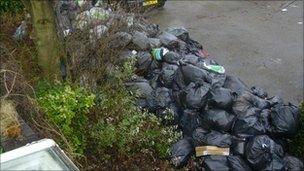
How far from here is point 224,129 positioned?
476 cm

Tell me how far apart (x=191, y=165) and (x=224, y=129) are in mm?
539

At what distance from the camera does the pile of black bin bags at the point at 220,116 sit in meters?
4.58

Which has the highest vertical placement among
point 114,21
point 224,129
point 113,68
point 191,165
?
point 114,21

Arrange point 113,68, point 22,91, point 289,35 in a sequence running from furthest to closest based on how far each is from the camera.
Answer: point 289,35, point 113,68, point 22,91

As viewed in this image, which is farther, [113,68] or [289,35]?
[289,35]

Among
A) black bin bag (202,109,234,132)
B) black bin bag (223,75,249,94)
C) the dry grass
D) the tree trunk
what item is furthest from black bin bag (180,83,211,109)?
the dry grass

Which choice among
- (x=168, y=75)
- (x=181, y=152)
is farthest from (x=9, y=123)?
(x=168, y=75)

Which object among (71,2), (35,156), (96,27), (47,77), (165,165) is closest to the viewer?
(35,156)

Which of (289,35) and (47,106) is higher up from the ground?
(47,106)

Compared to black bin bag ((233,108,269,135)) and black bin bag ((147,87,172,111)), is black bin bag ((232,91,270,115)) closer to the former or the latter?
black bin bag ((233,108,269,135))

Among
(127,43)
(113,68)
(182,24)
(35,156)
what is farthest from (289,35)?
(35,156)

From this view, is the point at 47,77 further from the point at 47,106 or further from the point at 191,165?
the point at 191,165

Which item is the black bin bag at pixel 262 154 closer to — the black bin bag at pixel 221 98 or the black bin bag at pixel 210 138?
the black bin bag at pixel 210 138

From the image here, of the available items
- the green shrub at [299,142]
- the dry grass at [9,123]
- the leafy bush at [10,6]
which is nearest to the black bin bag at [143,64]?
the green shrub at [299,142]
